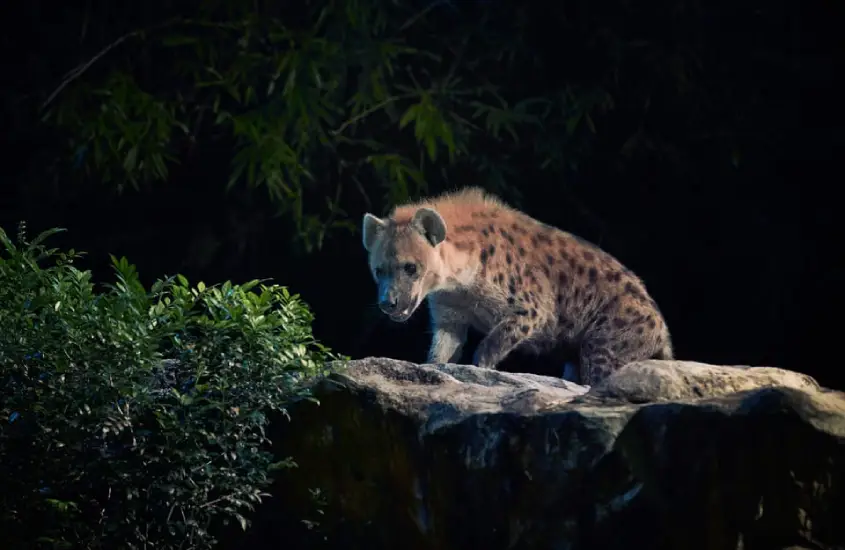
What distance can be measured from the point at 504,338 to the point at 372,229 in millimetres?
802

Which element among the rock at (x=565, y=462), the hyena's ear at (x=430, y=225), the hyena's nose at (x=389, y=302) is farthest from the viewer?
the hyena's ear at (x=430, y=225)

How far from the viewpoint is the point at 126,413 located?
4.03 meters

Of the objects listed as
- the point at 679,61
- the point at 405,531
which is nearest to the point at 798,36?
the point at 679,61

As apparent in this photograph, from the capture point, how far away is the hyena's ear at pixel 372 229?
5646 mm

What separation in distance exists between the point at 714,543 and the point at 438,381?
122cm

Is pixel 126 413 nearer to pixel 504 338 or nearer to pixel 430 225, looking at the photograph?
pixel 430 225

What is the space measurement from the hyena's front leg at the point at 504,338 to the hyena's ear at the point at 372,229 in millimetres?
706

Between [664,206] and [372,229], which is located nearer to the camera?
[372,229]

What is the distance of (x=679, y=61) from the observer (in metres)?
7.26

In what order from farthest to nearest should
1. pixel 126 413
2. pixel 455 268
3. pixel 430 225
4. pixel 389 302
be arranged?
pixel 455 268
pixel 430 225
pixel 389 302
pixel 126 413

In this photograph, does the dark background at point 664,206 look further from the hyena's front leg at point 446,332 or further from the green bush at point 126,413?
the green bush at point 126,413

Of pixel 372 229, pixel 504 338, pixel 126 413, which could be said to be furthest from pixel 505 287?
pixel 126 413

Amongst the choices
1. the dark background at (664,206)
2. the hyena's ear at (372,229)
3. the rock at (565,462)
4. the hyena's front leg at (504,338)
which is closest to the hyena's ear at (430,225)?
the hyena's ear at (372,229)

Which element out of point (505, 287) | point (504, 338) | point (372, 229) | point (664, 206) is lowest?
point (504, 338)
